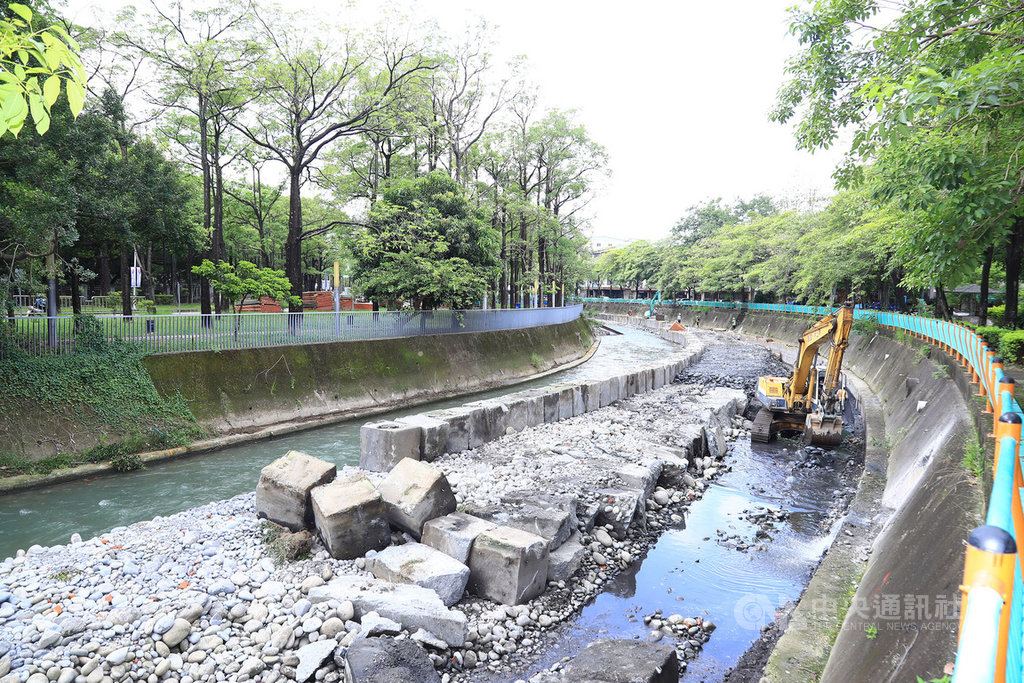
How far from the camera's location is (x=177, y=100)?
22.9 m

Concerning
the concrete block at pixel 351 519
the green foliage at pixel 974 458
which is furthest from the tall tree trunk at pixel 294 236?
the green foliage at pixel 974 458

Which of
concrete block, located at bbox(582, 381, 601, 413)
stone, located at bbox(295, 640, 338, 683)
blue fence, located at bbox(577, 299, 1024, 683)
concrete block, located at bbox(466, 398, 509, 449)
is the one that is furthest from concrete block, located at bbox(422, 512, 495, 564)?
→ concrete block, located at bbox(582, 381, 601, 413)

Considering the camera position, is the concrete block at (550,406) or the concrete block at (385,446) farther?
the concrete block at (550,406)

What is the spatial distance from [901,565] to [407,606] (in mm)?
5027

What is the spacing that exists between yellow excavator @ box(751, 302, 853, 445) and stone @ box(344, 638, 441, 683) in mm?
12855

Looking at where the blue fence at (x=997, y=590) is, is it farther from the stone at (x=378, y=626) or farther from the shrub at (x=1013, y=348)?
the shrub at (x=1013, y=348)

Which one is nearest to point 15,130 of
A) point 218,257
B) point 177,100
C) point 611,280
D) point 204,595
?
point 204,595

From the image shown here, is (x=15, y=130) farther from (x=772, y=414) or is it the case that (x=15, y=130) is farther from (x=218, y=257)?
(x=218, y=257)

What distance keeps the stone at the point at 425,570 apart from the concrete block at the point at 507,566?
8.3 inches

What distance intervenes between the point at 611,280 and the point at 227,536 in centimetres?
8323

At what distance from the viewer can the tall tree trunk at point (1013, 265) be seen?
47.9 ft

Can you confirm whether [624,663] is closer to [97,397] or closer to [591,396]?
[591,396]

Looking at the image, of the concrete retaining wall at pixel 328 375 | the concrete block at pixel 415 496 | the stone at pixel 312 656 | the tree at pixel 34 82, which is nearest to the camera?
the tree at pixel 34 82

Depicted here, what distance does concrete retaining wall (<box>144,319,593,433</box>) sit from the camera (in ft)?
47.0
